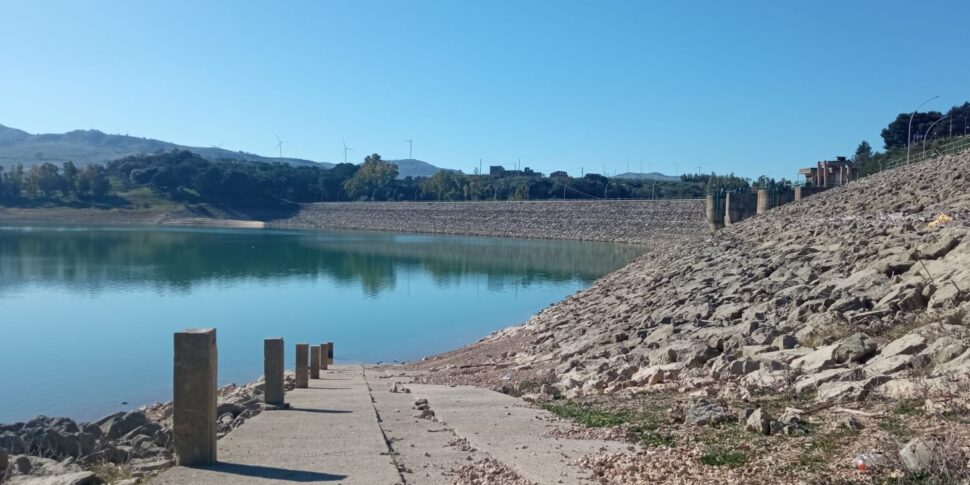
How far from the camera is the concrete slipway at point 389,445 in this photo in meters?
6.16

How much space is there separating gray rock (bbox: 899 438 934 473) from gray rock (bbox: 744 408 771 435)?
1454mm

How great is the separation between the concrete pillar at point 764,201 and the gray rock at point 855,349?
133 feet

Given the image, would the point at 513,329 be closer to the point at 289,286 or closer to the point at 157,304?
the point at 157,304

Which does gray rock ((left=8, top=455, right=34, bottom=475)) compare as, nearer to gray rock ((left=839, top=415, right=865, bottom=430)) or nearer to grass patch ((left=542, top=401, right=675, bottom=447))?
grass patch ((left=542, top=401, right=675, bottom=447))

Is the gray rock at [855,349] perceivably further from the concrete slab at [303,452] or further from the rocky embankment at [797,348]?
the concrete slab at [303,452]

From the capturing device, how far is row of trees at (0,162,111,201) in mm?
129875

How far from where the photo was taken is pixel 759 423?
665 centimetres

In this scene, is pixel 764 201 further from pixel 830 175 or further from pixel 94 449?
pixel 94 449

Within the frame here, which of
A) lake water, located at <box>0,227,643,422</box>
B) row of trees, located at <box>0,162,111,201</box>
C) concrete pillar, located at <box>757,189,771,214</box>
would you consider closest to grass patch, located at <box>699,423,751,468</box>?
lake water, located at <box>0,227,643,422</box>

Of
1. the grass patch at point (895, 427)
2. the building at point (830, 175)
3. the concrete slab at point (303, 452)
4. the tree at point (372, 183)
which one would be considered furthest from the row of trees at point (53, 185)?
the grass patch at point (895, 427)

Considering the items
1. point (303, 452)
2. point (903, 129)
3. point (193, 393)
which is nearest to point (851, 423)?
point (303, 452)

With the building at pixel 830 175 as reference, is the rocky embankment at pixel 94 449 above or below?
below

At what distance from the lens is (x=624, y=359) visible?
40.5 ft

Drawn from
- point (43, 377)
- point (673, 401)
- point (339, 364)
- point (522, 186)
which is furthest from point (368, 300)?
point (522, 186)
